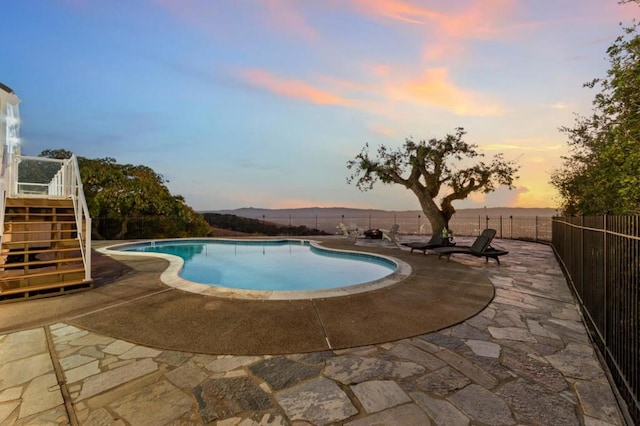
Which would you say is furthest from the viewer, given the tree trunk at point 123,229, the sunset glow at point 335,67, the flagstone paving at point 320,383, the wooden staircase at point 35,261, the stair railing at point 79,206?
the tree trunk at point 123,229

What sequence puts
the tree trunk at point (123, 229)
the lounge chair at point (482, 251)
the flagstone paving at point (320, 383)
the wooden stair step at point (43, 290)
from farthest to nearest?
the tree trunk at point (123, 229)
the lounge chair at point (482, 251)
the wooden stair step at point (43, 290)
the flagstone paving at point (320, 383)

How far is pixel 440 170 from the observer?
1304cm

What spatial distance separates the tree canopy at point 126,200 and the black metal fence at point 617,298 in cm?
1855

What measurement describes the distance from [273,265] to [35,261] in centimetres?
571

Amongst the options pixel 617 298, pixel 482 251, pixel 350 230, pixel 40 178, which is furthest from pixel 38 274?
pixel 350 230

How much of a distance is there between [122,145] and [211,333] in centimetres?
2075

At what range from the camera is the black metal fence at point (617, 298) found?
6.92 feet

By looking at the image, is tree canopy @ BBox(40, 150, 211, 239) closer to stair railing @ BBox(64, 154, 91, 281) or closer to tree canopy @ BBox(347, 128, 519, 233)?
stair railing @ BBox(64, 154, 91, 281)

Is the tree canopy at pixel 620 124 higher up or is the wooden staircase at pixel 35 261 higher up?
the tree canopy at pixel 620 124

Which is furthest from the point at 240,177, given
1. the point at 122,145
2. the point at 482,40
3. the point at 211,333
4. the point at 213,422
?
the point at 213,422

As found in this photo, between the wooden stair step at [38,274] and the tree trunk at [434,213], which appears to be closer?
the wooden stair step at [38,274]

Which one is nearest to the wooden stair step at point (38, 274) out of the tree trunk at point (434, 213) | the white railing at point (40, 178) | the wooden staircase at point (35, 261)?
the wooden staircase at point (35, 261)

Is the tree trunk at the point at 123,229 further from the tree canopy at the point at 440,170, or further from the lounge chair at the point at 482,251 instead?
the lounge chair at the point at 482,251

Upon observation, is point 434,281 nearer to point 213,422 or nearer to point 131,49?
point 213,422
